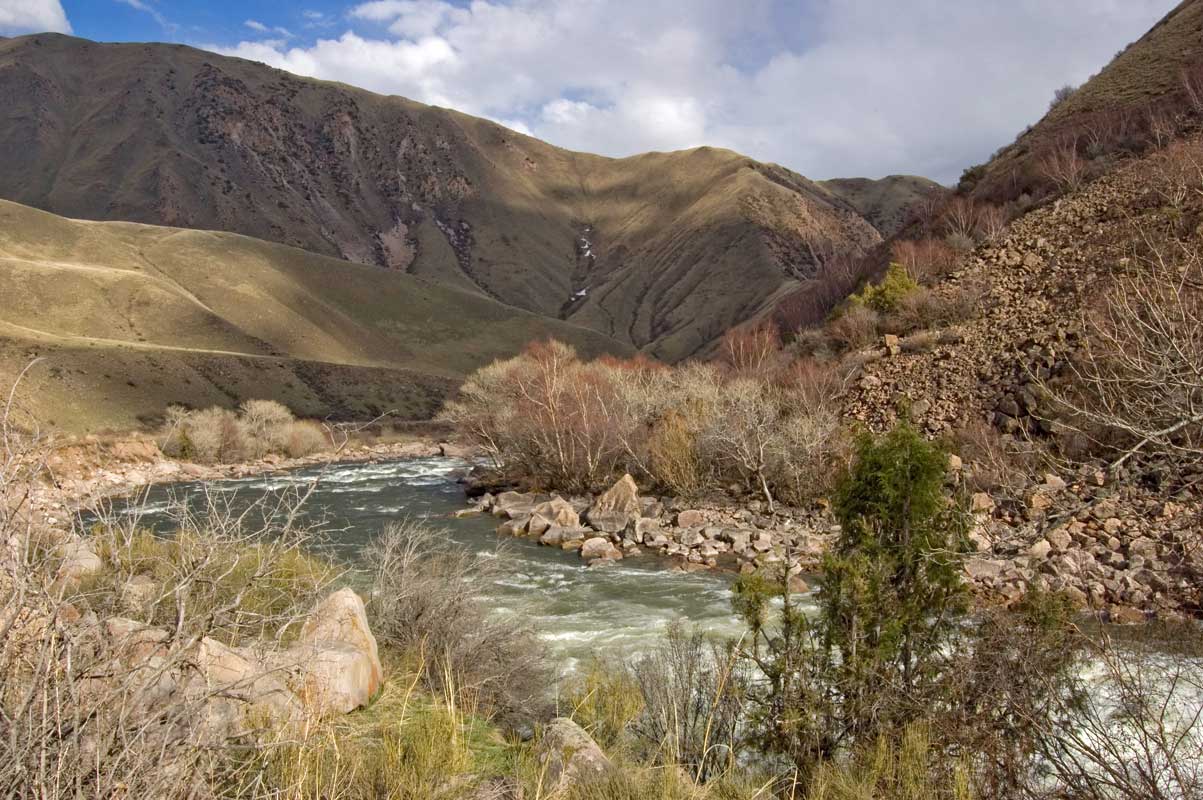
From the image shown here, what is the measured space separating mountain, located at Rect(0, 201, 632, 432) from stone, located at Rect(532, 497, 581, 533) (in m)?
39.7

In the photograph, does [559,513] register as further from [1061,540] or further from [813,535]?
[1061,540]

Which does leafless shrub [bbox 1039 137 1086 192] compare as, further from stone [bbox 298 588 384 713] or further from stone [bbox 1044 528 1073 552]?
stone [bbox 298 588 384 713]

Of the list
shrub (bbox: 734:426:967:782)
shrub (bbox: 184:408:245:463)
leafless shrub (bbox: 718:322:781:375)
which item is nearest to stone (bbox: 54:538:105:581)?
shrub (bbox: 734:426:967:782)

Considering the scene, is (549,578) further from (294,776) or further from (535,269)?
(535,269)

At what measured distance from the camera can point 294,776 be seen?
4547mm

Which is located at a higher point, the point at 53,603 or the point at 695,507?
the point at 53,603

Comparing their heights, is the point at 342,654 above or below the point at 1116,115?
below

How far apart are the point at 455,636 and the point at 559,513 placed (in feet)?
58.3

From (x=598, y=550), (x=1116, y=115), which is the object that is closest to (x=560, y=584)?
(x=598, y=550)

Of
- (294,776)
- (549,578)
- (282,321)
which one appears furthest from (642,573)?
(282,321)

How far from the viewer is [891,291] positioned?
3391 centimetres

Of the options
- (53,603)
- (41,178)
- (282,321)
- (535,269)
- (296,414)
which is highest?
(41,178)

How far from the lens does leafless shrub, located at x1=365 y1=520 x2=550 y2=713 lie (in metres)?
8.49

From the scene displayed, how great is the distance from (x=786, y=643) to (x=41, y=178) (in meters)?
213
